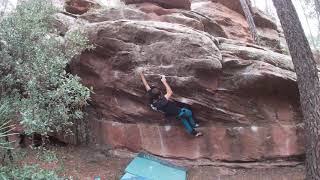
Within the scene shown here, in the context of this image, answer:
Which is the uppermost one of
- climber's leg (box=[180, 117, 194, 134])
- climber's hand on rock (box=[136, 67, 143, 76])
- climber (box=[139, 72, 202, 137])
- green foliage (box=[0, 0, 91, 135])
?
green foliage (box=[0, 0, 91, 135])

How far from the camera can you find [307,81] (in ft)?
28.0

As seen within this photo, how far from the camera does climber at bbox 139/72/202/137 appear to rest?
30.2ft

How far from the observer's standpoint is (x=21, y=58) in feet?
27.6

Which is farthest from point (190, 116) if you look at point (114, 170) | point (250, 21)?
point (250, 21)

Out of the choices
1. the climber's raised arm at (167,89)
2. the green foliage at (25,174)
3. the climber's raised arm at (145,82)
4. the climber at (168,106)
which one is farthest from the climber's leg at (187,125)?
the green foliage at (25,174)

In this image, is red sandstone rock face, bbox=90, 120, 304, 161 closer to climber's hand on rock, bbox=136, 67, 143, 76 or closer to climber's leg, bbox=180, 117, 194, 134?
climber's leg, bbox=180, 117, 194, 134

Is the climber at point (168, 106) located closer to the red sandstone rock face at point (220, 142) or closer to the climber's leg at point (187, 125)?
the climber's leg at point (187, 125)

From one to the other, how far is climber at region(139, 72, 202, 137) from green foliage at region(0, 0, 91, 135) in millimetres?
1885

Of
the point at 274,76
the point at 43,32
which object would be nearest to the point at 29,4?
the point at 43,32

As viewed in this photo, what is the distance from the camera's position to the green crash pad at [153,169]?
9062 mm

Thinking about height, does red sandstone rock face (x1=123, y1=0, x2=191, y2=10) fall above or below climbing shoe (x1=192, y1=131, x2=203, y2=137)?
above

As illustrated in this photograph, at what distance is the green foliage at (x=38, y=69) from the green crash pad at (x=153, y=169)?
6.71 ft

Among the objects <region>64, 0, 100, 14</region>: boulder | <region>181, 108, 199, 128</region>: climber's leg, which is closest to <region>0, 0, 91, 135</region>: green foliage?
<region>181, 108, 199, 128</region>: climber's leg

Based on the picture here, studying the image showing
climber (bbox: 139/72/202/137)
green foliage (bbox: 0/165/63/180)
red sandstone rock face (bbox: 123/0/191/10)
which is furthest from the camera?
red sandstone rock face (bbox: 123/0/191/10)
